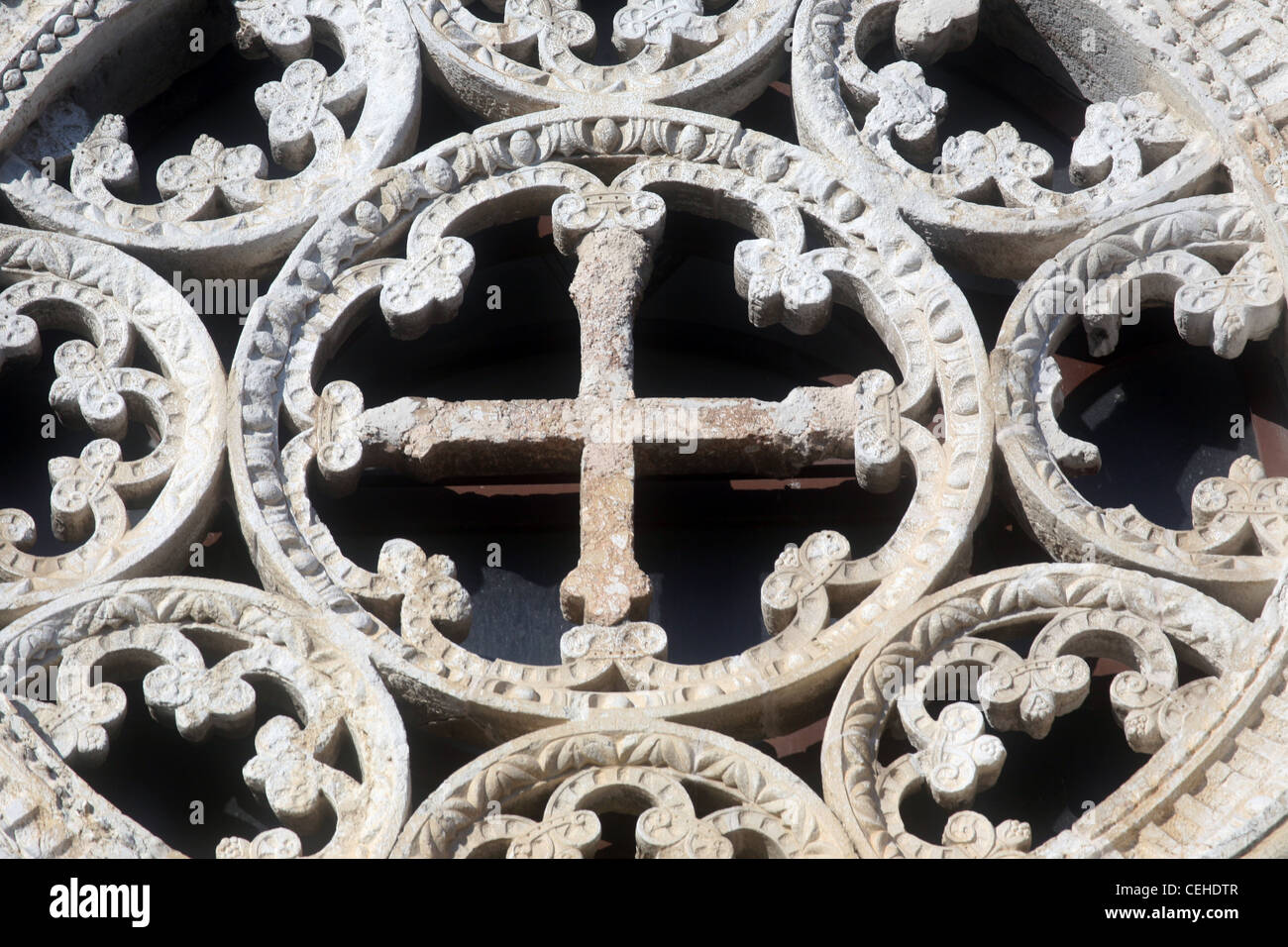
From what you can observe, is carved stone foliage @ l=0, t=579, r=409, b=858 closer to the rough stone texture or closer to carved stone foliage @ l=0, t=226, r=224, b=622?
the rough stone texture

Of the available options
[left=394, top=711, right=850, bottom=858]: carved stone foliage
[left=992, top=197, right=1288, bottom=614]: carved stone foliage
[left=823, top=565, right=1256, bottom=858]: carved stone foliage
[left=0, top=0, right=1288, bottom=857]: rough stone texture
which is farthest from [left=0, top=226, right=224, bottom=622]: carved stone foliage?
[left=992, top=197, right=1288, bottom=614]: carved stone foliage

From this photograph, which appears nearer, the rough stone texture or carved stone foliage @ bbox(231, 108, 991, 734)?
the rough stone texture

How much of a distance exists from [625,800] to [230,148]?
212 centimetres

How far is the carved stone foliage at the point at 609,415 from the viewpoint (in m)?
4.79

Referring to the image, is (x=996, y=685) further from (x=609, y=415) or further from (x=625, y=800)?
(x=609, y=415)

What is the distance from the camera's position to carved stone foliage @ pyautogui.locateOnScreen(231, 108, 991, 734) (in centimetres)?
479

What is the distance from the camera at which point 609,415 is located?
5145 mm

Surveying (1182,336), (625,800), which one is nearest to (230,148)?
(625,800)

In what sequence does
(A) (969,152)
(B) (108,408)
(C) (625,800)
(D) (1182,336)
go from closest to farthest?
1. (C) (625,800)
2. (B) (108,408)
3. (D) (1182,336)
4. (A) (969,152)

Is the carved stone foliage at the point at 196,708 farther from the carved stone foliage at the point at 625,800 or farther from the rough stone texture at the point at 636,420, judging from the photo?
the carved stone foliage at the point at 625,800

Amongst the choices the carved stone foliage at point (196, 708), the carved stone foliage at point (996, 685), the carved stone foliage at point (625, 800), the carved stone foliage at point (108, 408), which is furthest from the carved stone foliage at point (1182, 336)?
the carved stone foliage at point (108, 408)

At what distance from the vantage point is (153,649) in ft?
15.7
